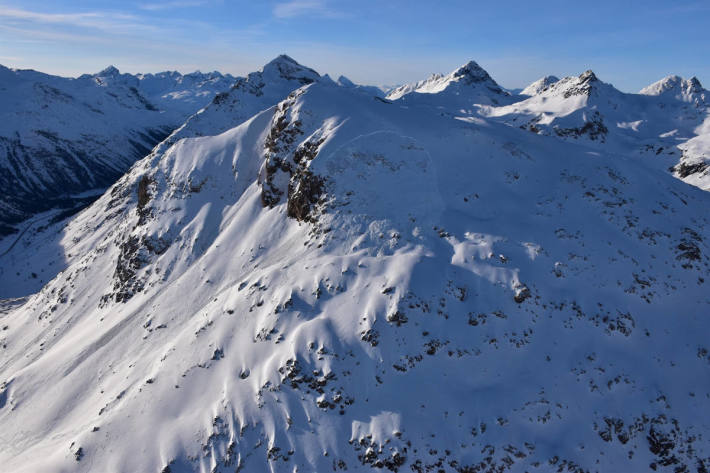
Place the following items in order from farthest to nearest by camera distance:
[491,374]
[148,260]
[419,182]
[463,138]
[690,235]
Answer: [148,260], [463,138], [419,182], [690,235], [491,374]

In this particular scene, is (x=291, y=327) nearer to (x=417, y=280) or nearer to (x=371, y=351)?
(x=371, y=351)

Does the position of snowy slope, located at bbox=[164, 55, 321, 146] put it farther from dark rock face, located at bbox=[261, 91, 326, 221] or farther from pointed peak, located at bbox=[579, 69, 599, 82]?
pointed peak, located at bbox=[579, 69, 599, 82]

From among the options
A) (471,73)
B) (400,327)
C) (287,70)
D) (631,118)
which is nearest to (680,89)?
(631,118)

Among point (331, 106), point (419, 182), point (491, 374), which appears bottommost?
point (491, 374)

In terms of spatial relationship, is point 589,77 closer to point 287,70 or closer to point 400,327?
point 287,70

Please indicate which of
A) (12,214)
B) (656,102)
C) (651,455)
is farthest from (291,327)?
(656,102)

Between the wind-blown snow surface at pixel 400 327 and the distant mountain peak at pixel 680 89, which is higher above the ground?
the distant mountain peak at pixel 680 89

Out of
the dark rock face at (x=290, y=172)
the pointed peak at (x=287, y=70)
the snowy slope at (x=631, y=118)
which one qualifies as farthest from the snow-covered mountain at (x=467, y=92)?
the dark rock face at (x=290, y=172)

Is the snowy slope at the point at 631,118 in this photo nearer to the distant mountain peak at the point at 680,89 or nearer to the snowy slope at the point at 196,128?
the distant mountain peak at the point at 680,89
